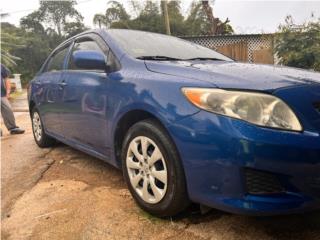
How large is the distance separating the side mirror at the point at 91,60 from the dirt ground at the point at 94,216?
1097mm

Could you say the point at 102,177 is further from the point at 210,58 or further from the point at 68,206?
the point at 210,58

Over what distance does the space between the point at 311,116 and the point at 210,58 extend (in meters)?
1.60

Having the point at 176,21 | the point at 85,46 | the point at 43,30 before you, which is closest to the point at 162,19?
the point at 176,21

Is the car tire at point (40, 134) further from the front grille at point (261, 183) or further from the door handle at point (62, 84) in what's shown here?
the front grille at point (261, 183)

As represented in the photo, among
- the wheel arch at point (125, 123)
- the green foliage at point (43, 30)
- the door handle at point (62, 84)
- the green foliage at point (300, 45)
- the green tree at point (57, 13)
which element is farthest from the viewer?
the green tree at point (57, 13)

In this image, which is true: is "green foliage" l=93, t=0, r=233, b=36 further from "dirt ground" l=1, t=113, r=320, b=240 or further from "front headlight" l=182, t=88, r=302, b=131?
"front headlight" l=182, t=88, r=302, b=131

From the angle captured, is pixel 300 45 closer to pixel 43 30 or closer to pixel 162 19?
pixel 162 19

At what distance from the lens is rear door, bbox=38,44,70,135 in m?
4.50

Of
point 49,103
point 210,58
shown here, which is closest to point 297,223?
point 210,58

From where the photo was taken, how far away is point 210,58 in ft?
12.2

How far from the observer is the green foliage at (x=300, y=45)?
717 cm

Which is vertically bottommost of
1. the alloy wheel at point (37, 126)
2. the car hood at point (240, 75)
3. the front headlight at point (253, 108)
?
the alloy wheel at point (37, 126)

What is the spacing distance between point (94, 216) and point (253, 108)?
4.93 ft

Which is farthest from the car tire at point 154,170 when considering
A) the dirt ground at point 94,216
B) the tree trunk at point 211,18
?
the tree trunk at point 211,18
